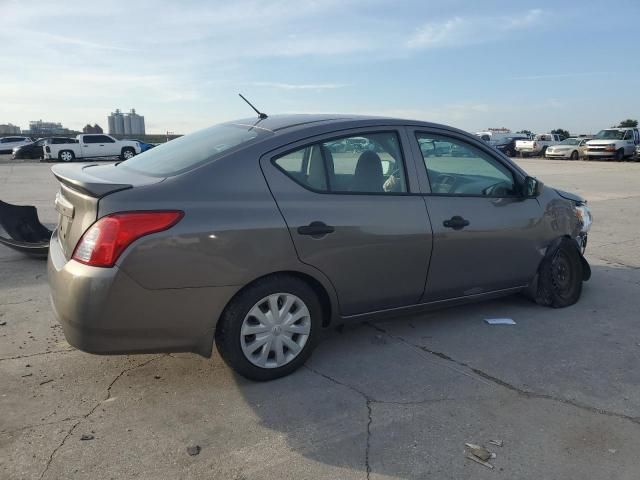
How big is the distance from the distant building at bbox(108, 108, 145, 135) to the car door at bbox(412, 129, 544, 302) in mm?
76941

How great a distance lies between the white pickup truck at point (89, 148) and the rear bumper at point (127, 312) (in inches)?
1259

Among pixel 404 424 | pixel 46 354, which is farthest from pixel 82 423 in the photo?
pixel 404 424

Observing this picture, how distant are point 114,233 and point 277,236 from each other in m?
0.90

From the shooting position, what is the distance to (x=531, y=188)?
14.5ft

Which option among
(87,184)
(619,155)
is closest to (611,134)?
(619,155)

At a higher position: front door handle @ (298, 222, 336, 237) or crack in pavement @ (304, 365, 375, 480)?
front door handle @ (298, 222, 336, 237)

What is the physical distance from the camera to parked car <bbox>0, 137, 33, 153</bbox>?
41219 mm

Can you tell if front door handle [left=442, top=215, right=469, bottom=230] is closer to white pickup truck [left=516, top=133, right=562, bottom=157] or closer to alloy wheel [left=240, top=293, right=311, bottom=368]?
alloy wheel [left=240, top=293, right=311, bottom=368]

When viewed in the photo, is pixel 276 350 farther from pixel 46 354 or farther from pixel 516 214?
pixel 516 214

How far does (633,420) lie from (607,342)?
1.20m

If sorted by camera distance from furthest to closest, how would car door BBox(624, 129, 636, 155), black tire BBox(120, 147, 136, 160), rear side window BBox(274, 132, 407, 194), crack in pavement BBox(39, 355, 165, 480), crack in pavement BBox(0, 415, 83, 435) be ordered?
black tire BBox(120, 147, 136, 160) → car door BBox(624, 129, 636, 155) → rear side window BBox(274, 132, 407, 194) → crack in pavement BBox(0, 415, 83, 435) → crack in pavement BBox(39, 355, 165, 480)

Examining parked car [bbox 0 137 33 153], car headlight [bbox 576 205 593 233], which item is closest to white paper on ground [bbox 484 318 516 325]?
car headlight [bbox 576 205 593 233]

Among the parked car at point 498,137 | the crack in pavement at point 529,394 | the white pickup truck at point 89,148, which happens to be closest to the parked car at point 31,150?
the white pickup truck at point 89,148

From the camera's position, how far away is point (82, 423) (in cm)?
292
